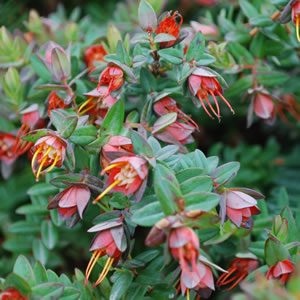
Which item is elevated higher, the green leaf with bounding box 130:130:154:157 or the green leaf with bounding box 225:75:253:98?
the green leaf with bounding box 130:130:154:157

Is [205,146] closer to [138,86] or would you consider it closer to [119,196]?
[138,86]

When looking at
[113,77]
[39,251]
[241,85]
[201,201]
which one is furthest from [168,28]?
[39,251]

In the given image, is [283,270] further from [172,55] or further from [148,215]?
[172,55]

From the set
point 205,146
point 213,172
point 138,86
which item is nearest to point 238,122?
point 205,146

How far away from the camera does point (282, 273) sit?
836 mm

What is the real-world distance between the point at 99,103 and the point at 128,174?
0.31 metres

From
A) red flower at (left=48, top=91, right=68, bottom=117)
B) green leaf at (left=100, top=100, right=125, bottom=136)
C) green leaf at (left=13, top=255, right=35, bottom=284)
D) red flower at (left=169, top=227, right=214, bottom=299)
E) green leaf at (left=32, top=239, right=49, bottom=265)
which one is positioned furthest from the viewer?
green leaf at (left=32, top=239, right=49, bottom=265)

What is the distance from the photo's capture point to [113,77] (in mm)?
925

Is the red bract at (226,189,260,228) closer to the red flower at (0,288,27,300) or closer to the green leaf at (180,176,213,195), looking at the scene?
the green leaf at (180,176,213,195)

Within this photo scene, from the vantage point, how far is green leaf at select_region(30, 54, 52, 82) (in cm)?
113

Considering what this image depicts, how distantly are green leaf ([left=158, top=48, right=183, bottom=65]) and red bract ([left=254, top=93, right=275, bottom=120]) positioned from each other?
0.29 meters

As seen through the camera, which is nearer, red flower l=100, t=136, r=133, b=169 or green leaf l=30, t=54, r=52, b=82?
red flower l=100, t=136, r=133, b=169

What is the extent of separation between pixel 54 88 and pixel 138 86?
212 millimetres

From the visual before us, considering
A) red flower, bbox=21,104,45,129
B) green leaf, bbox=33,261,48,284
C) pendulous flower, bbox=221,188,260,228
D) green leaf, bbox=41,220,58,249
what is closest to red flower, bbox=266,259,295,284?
pendulous flower, bbox=221,188,260,228
